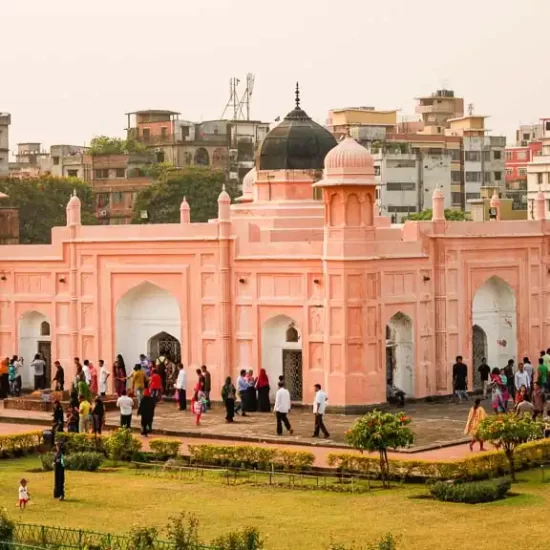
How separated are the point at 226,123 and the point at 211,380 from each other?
62.8m

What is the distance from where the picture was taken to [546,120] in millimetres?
90812

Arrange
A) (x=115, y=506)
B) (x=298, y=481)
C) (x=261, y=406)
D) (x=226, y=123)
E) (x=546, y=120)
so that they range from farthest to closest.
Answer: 1. (x=226, y=123)
2. (x=546, y=120)
3. (x=261, y=406)
4. (x=298, y=481)
5. (x=115, y=506)

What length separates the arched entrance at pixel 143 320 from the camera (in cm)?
3812

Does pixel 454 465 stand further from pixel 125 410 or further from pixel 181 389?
pixel 181 389

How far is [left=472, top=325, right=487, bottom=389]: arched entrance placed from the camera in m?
38.5

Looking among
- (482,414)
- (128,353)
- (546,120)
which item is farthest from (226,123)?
(482,414)

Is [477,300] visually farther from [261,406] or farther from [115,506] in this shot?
[115,506]

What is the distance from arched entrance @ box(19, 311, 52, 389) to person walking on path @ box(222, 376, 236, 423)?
6.46 m

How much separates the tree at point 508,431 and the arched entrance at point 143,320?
12563mm

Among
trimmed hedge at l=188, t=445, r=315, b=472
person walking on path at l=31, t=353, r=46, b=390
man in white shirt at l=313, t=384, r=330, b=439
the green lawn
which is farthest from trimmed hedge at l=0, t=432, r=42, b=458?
person walking on path at l=31, t=353, r=46, b=390

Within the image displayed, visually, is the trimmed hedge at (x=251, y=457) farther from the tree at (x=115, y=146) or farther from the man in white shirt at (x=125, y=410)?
the tree at (x=115, y=146)

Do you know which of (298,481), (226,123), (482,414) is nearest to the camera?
(298,481)

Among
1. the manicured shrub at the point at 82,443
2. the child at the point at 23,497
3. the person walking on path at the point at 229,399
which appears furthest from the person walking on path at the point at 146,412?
the child at the point at 23,497

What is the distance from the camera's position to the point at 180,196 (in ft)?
255
